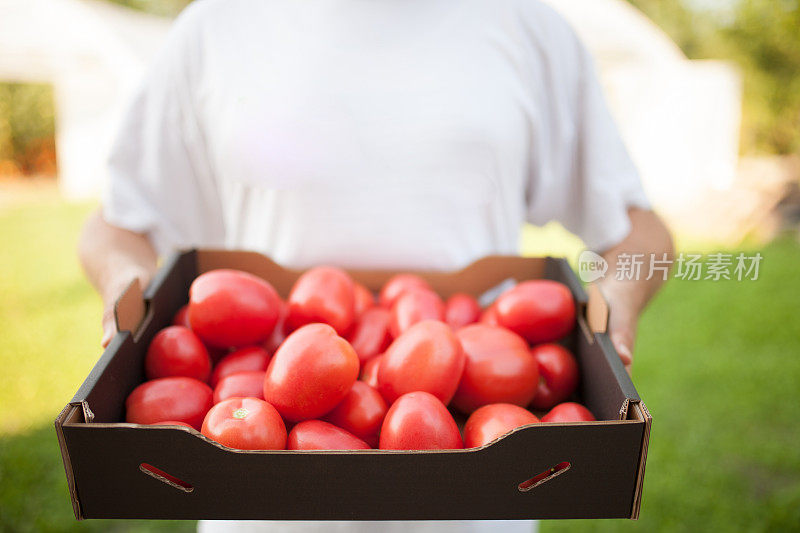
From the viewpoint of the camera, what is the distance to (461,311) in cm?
135

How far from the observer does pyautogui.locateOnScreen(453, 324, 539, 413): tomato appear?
1086 millimetres

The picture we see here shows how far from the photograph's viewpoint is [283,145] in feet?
4.64

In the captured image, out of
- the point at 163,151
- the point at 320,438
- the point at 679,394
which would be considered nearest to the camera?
the point at 320,438

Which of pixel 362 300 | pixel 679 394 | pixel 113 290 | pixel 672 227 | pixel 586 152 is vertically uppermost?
pixel 586 152

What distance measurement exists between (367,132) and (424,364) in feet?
1.96

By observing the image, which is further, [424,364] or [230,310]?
[230,310]

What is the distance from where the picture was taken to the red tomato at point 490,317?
50.5 inches

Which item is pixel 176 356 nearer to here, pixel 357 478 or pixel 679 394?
pixel 357 478

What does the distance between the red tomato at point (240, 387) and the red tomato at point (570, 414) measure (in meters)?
0.45

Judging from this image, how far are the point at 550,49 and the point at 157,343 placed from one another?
102cm

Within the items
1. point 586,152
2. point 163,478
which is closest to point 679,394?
point 586,152

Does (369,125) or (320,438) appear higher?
(369,125)

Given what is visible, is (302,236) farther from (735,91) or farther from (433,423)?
(735,91)

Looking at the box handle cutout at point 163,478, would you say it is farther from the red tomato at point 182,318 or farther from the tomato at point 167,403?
the red tomato at point 182,318
